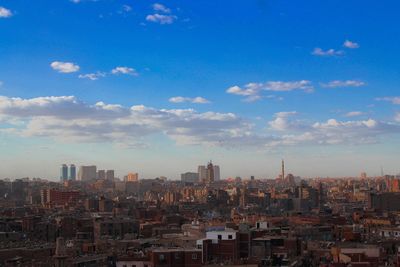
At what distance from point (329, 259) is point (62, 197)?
291 feet

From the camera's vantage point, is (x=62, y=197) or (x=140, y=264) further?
(x=62, y=197)

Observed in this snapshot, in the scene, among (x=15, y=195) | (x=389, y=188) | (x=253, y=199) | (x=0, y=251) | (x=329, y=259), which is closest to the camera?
(x=329, y=259)

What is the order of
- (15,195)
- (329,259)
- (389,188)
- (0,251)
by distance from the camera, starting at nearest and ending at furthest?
(329,259), (0,251), (15,195), (389,188)

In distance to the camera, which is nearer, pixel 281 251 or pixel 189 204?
pixel 281 251

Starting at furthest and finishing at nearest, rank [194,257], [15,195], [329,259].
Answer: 1. [15,195]
2. [329,259]
3. [194,257]

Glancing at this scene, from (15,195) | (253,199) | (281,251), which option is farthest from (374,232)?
(15,195)

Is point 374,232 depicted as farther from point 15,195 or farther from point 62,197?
point 15,195

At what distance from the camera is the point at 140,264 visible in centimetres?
2648

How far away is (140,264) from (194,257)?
2.23 m

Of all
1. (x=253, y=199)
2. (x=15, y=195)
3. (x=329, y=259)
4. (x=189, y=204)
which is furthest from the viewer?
(x=15, y=195)

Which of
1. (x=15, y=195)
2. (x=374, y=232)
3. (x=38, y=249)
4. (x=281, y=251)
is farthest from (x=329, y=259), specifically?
(x=15, y=195)

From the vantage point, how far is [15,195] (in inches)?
5571

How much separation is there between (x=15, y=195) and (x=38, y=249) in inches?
4379

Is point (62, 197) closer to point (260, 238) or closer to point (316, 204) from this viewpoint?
point (316, 204)
